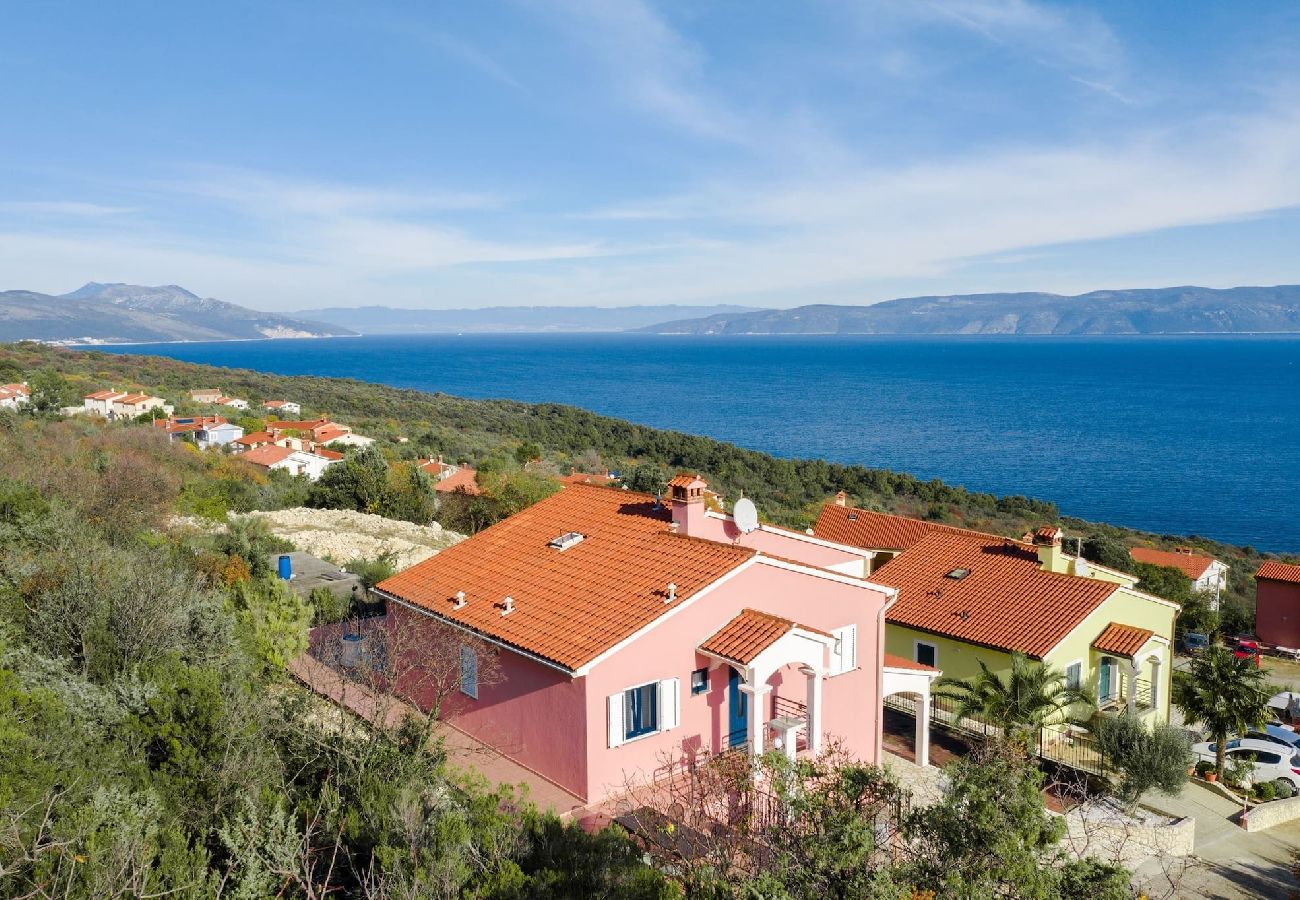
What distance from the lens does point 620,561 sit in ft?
Result: 48.8

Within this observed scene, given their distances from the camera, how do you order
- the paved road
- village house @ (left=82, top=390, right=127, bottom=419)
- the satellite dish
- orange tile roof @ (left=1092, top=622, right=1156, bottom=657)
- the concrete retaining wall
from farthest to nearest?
village house @ (left=82, top=390, right=127, bottom=419)
orange tile roof @ (left=1092, top=622, right=1156, bottom=657)
the concrete retaining wall
the satellite dish
the paved road

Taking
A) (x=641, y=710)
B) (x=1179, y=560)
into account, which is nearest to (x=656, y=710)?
(x=641, y=710)

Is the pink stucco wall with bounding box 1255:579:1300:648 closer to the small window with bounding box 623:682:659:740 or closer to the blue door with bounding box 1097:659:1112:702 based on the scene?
the blue door with bounding box 1097:659:1112:702

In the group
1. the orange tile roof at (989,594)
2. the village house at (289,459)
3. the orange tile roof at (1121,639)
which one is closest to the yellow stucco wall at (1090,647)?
the orange tile roof at (1121,639)

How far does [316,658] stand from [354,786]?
23.6 feet

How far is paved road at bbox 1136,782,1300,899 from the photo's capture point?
1369cm

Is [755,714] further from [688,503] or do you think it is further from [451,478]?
[451,478]

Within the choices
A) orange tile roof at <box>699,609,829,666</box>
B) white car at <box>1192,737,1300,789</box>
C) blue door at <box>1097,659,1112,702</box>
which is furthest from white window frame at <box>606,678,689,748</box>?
white car at <box>1192,737,1300,789</box>

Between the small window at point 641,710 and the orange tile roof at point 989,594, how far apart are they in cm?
910

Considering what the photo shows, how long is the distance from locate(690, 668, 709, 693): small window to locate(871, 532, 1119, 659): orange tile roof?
26.8 feet

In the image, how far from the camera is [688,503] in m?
15.3

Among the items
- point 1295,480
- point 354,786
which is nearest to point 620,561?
point 354,786

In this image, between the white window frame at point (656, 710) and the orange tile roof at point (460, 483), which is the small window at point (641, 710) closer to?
the white window frame at point (656, 710)

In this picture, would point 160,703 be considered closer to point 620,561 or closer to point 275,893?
point 275,893
